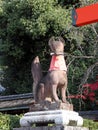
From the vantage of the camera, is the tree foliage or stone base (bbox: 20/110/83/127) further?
the tree foliage

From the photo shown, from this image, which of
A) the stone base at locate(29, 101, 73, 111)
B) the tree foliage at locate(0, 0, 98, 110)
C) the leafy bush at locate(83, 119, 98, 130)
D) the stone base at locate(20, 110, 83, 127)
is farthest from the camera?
the tree foliage at locate(0, 0, 98, 110)

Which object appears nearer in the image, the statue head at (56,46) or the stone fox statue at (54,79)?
the stone fox statue at (54,79)

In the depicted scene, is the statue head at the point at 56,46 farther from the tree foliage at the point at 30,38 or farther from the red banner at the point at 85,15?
the tree foliage at the point at 30,38

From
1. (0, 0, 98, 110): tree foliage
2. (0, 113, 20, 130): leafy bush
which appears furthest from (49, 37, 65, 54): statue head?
(0, 0, 98, 110): tree foliage

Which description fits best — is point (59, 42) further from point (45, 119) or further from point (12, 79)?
point (12, 79)

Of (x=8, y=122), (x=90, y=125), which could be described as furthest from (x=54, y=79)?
(x=90, y=125)

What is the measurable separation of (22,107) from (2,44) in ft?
Answer: 24.4

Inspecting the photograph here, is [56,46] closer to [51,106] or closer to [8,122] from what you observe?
[51,106]

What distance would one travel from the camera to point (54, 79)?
6.77 metres

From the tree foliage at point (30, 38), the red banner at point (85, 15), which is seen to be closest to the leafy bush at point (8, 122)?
the red banner at point (85, 15)

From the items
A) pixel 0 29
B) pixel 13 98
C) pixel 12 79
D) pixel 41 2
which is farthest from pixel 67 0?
pixel 13 98

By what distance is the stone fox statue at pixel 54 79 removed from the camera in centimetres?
680

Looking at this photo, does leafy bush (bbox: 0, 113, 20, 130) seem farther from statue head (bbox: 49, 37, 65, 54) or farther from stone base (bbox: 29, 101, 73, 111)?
statue head (bbox: 49, 37, 65, 54)

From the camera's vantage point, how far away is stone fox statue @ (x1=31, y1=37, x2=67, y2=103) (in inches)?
268
